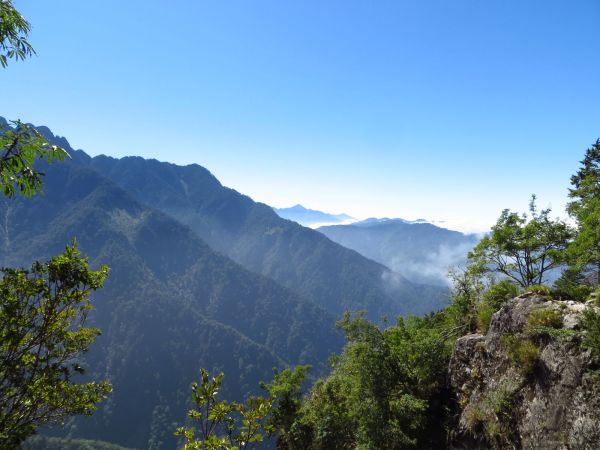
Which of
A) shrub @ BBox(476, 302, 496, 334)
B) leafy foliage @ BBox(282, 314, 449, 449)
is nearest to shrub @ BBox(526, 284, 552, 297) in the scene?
shrub @ BBox(476, 302, 496, 334)

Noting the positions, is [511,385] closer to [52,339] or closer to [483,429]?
[483,429]

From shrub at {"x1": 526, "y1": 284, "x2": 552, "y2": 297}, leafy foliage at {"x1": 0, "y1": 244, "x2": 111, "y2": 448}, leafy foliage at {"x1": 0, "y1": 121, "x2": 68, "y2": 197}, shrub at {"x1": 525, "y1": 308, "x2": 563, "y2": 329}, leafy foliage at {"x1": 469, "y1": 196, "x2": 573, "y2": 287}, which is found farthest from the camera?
leafy foliage at {"x1": 469, "y1": 196, "x2": 573, "y2": 287}

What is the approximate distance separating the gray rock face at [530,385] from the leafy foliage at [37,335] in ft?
49.3

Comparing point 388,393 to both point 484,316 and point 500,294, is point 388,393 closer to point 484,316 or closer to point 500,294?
point 484,316

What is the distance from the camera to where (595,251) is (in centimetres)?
1969

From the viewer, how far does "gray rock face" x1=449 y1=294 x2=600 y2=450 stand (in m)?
11.9

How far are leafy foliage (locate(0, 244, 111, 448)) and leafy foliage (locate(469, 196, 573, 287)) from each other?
27.1m

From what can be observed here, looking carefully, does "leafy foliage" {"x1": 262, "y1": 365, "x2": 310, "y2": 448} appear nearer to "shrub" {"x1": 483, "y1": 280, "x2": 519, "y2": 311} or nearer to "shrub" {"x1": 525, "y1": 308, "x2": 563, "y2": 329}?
"shrub" {"x1": 483, "y1": 280, "x2": 519, "y2": 311}

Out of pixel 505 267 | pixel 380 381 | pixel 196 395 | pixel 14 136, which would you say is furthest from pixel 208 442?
pixel 505 267

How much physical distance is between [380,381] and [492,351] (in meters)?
7.56

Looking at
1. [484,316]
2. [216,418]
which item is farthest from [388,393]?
[216,418]

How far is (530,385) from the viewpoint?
14328mm

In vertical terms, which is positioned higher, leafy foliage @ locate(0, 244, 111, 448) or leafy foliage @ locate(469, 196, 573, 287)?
leafy foliage @ locate(469, 196, 573, 287)

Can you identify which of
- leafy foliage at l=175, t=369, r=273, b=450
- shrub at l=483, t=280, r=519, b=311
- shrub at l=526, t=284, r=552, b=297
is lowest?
leafy foliage at l=175, t=369, r=273, b=450
